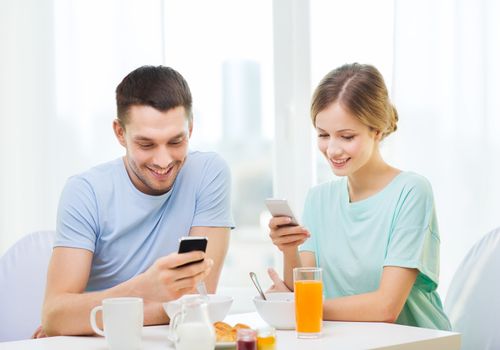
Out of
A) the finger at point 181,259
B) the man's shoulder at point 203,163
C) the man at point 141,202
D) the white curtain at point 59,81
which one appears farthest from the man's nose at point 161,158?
the white curtain at point 59,81

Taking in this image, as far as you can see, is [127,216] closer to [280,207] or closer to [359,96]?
[280,207]

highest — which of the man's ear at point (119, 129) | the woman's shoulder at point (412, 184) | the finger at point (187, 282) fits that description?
the man's ear at point (119, 129)

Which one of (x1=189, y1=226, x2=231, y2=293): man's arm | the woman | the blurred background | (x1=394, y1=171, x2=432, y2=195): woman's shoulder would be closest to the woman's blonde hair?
the woman

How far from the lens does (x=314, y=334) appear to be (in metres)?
1.73

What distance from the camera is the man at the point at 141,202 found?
2.11 m

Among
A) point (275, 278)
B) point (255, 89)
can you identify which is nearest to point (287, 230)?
point (275, 278)

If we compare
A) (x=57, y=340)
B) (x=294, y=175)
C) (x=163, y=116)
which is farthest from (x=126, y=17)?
(x=57, y=340)

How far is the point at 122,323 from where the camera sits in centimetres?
161

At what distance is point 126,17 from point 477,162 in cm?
148

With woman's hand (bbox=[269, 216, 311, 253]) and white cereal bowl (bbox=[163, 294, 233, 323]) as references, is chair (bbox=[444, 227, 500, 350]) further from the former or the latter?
white cereal bowl (bbox=[163, 294, 233, 323])

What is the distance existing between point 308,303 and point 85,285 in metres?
0.66

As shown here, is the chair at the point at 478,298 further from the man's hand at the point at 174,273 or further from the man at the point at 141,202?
the man's hand at the point at 174,273

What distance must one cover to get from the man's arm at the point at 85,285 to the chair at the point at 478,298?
86 cm

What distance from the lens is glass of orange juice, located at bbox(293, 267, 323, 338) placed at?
Answer: 173cm
